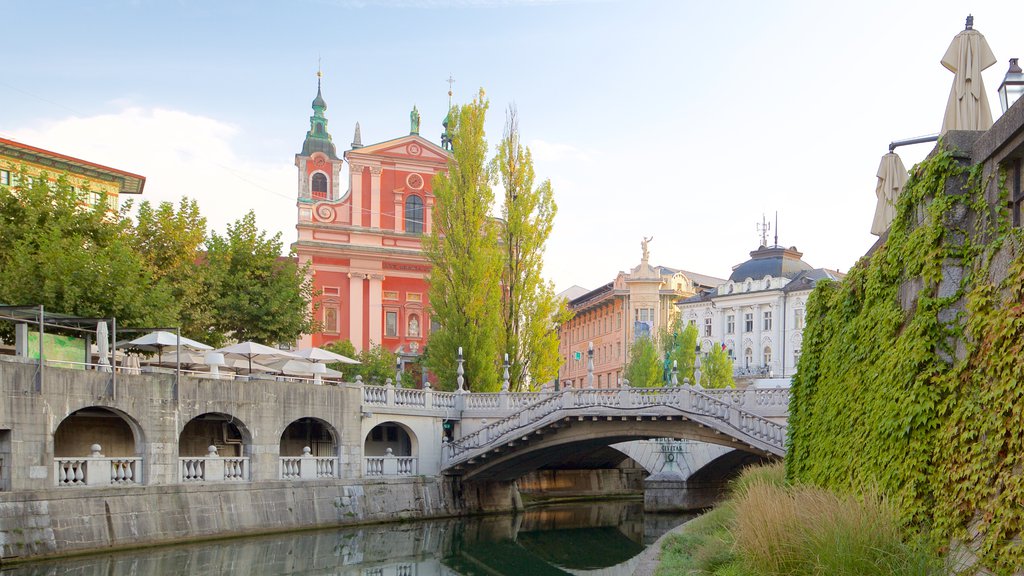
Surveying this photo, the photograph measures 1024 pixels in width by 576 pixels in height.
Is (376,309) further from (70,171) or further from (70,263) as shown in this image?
(70,263)

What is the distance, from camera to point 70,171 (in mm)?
50188

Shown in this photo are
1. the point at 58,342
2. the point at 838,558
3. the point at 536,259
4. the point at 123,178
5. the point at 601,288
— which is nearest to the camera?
the point at 838,558

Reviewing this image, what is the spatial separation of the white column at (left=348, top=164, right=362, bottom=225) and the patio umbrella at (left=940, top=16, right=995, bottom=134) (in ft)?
145

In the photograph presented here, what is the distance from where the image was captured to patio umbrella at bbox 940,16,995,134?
42.0 ft

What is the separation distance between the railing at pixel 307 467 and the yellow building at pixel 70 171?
19.1 meters

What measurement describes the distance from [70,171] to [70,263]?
24837 mm

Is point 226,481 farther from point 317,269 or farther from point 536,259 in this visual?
point 317,269

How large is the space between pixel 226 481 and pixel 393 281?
2980 centimetres

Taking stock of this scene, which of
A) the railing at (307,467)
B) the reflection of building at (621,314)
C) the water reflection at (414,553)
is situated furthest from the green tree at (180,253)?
the reflection of building at (621,314)

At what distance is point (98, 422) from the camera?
25.7 m

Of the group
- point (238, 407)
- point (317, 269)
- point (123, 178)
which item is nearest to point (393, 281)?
point (317, 269)

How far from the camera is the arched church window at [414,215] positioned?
56.2 m

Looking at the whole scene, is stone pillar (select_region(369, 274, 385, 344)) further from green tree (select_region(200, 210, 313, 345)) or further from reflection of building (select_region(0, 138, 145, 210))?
green tree (select_region(200, 210, 313, 345))

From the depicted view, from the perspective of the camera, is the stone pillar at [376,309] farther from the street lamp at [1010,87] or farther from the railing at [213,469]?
the street lamp at [1010,87]
